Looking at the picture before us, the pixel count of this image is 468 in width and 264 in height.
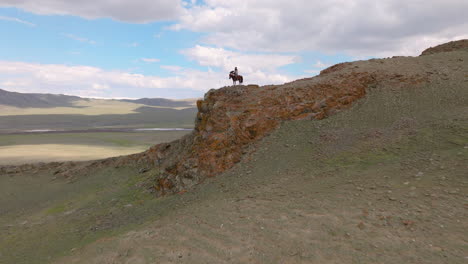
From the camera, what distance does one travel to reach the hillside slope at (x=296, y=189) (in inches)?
271

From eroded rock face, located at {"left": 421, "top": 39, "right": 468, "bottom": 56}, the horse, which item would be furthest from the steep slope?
eroded rock face, located at {"left": 421, "top": 39, "right": 468, "bottom": 56}

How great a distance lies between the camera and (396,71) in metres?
16.6

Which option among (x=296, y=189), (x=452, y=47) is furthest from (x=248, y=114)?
(x=452, y=47)

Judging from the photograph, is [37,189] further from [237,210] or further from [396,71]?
[396,71]

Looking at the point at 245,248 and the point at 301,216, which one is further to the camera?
the point at 301,216

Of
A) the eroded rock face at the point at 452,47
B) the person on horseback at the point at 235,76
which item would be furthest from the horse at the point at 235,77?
the eroded rock face at the point at 452,47

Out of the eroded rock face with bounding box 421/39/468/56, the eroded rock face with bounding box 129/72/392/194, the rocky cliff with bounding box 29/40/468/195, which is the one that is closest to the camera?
the eroded rock face with bounding box 129/72/392/194

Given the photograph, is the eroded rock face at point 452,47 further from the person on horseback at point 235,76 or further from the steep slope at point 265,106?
the person on horseback at point 235,76

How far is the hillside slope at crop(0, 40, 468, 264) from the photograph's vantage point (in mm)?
6879

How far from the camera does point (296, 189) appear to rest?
9.95 metres

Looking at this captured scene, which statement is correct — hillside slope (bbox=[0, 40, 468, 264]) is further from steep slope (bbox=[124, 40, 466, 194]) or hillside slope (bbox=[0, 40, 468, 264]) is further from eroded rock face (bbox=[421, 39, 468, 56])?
eroded rock face (bbox=[421, 39, 468, 56])

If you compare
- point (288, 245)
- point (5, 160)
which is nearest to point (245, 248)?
point (288, 245)

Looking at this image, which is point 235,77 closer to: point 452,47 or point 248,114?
point 248,114

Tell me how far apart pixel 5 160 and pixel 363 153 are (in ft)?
121
